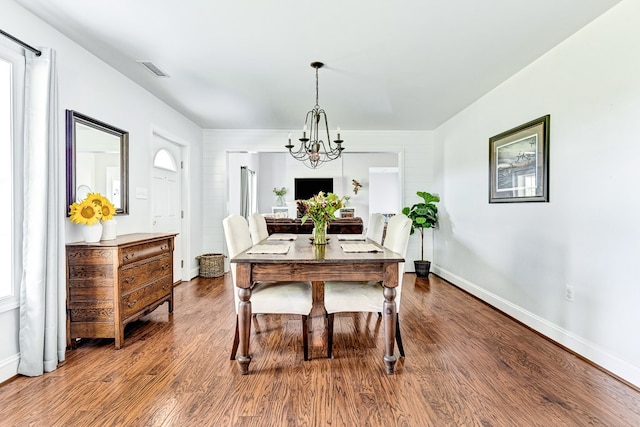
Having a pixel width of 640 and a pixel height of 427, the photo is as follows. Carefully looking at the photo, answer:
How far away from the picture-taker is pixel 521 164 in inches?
126

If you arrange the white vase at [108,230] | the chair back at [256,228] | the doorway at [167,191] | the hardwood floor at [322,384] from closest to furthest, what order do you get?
the hardwood floor at [322,384]
the white vase at [108,230]
the chair back at [256,228]
the doorway at [167,191]

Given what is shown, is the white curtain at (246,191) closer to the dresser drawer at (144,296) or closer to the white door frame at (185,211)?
the white door frame at (185,211)

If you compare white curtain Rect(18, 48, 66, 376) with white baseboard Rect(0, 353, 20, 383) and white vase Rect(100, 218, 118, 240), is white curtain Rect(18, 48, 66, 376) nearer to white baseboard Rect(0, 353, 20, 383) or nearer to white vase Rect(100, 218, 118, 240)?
white baseboard Rect(0, 353, 20, 383)

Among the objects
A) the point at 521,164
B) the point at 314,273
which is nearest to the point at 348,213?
the point at 521,164

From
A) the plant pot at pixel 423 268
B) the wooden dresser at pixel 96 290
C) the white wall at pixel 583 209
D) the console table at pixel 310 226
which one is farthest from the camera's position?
the plant pot at pixel 423 268

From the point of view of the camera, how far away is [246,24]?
2391 mm

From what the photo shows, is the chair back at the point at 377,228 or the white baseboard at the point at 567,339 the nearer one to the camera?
the white baseboard at the point at 567,339

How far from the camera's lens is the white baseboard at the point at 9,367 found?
2.05 meters

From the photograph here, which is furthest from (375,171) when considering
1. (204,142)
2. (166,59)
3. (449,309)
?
(166,59)

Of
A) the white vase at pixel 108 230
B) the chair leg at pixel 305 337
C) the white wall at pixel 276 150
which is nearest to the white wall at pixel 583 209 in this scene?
the white wall at pixel 276 150

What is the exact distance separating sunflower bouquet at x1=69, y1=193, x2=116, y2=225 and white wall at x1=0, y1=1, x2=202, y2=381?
0.09 meters

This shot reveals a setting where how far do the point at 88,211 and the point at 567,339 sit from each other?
12.7ft

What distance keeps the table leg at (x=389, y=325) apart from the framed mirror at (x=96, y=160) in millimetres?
2562

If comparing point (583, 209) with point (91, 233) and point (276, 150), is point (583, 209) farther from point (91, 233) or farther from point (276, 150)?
point (276, 150)
